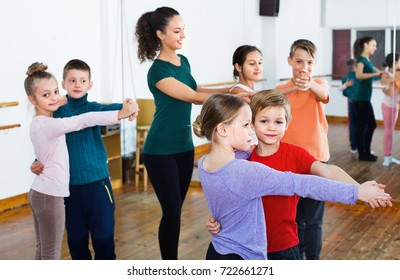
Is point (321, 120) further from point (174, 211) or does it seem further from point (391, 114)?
point (391, 114)

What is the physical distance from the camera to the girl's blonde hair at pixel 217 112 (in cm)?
187

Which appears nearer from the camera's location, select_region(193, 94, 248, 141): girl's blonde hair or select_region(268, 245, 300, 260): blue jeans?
select_region(193, 94, 248, 141): girl's blonde hair

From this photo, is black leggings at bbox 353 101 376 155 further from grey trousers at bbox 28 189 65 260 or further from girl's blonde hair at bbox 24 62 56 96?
grey trousers at bbox 28 189 65 260

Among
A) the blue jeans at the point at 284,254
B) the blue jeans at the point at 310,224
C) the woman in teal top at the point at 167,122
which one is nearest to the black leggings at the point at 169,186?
the woman in teal top at the point at 167,122

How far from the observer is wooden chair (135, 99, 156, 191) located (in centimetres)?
534

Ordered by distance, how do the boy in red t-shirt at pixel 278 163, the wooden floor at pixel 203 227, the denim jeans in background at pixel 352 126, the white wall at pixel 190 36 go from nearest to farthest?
the boy in red t-shirt at pixel 278 163, the wooden floor at pixel 203 227, the white wall at pixel 190 36, the denim jeans in background at pixel 352 126

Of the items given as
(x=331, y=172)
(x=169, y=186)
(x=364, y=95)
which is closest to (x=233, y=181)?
(x=331, y=172)

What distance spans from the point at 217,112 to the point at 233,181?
22cm

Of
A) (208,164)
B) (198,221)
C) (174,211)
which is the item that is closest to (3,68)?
(198,221)

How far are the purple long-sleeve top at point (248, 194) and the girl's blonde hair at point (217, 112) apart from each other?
0.40ft

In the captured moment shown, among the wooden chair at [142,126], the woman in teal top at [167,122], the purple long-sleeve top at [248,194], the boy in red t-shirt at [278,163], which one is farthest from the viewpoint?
the wooden chair at [142,126]

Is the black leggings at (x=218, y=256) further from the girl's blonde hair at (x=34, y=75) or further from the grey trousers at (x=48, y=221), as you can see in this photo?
the girl's blonde hair at (x=34, y=75)

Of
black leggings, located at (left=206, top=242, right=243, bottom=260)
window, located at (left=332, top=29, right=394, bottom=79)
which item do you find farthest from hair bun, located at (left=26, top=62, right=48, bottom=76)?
window, located at (left=332, top=29, right=394, bottom=79)
